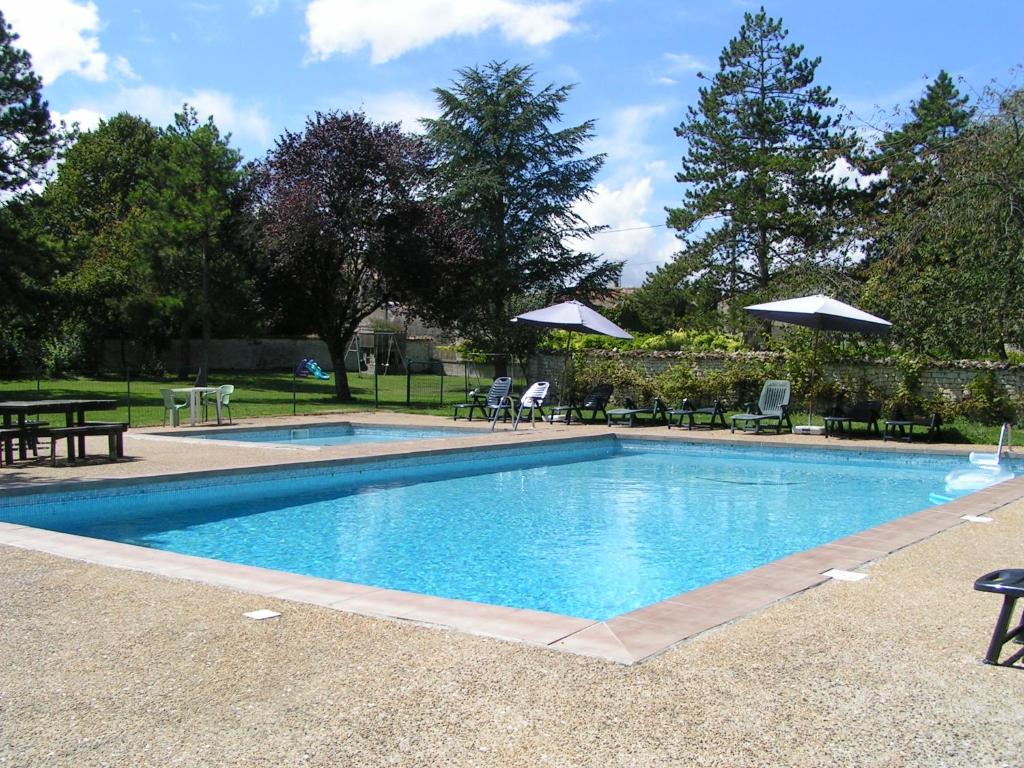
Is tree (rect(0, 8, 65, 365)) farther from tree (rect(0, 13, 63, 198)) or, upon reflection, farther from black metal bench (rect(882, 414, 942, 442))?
black metal bench (rect(882, 414, 942, 442))

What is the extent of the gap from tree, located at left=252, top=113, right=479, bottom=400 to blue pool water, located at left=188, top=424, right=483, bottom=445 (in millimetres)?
6274

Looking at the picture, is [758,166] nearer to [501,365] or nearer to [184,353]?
[501,365]

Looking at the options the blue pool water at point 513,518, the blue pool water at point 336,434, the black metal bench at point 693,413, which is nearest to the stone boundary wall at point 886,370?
the black metal bench at point 693,413

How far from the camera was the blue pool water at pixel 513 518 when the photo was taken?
7676 millimetres

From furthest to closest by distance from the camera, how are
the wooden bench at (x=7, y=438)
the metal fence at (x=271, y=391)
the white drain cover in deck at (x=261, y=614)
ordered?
the metal fence at (x=271, y=391), the wooden bench at (x=7, y=438), the white drain cover in deck at (x=261, y=614)

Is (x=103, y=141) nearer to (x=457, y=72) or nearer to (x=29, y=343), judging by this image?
(x=29, y=343)

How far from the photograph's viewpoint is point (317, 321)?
25.3 metres

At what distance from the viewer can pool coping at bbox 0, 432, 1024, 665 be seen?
4.43m

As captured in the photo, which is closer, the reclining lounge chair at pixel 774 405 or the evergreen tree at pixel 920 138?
the reclining lounge chair at pixel 774 405

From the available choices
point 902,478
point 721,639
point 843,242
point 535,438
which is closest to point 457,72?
point 843,242

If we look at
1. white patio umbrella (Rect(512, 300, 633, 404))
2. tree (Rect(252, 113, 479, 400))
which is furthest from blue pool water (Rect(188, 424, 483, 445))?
tree (Rect(252, 113, 479, 400))

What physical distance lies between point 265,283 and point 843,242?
15598 mm

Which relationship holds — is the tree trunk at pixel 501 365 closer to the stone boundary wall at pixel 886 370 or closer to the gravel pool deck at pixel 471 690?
the stone boundary wall at pixel 886 370

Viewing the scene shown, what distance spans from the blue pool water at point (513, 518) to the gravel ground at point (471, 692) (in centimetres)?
246
